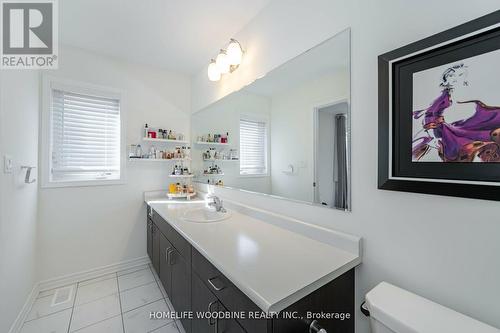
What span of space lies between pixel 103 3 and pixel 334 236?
229cm

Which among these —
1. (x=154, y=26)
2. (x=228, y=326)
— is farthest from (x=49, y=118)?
(x=228, y=326)

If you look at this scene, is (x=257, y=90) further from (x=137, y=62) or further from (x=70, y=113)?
(x=70, y=113)

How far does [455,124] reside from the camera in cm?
73

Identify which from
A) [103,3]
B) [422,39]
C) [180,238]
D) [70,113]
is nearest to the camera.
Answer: [422,39]

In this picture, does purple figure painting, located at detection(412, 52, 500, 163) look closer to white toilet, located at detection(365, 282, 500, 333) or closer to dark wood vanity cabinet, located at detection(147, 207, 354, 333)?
white toilet, located at detection(365, 282, 500, 333)

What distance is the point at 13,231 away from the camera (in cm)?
147

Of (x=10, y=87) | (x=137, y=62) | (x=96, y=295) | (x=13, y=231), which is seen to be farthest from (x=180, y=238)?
(x=137, y=62)

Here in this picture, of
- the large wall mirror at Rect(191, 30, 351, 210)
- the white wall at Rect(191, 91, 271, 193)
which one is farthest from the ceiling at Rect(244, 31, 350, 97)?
the white wall at Rect(191, 91, 271, 193)

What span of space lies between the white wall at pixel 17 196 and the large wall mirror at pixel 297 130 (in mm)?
1568

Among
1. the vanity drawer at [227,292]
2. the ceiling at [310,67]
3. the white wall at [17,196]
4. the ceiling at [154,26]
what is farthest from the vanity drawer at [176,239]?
the ceiling at [154,26]

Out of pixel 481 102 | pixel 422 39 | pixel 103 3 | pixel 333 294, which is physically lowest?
pixel 333 294

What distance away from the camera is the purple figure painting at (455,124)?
26.1 inches

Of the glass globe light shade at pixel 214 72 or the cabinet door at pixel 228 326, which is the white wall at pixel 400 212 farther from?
the glass globe light shade at pixel 214 72

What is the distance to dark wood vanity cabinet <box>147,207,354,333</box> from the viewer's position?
29.7 inches
